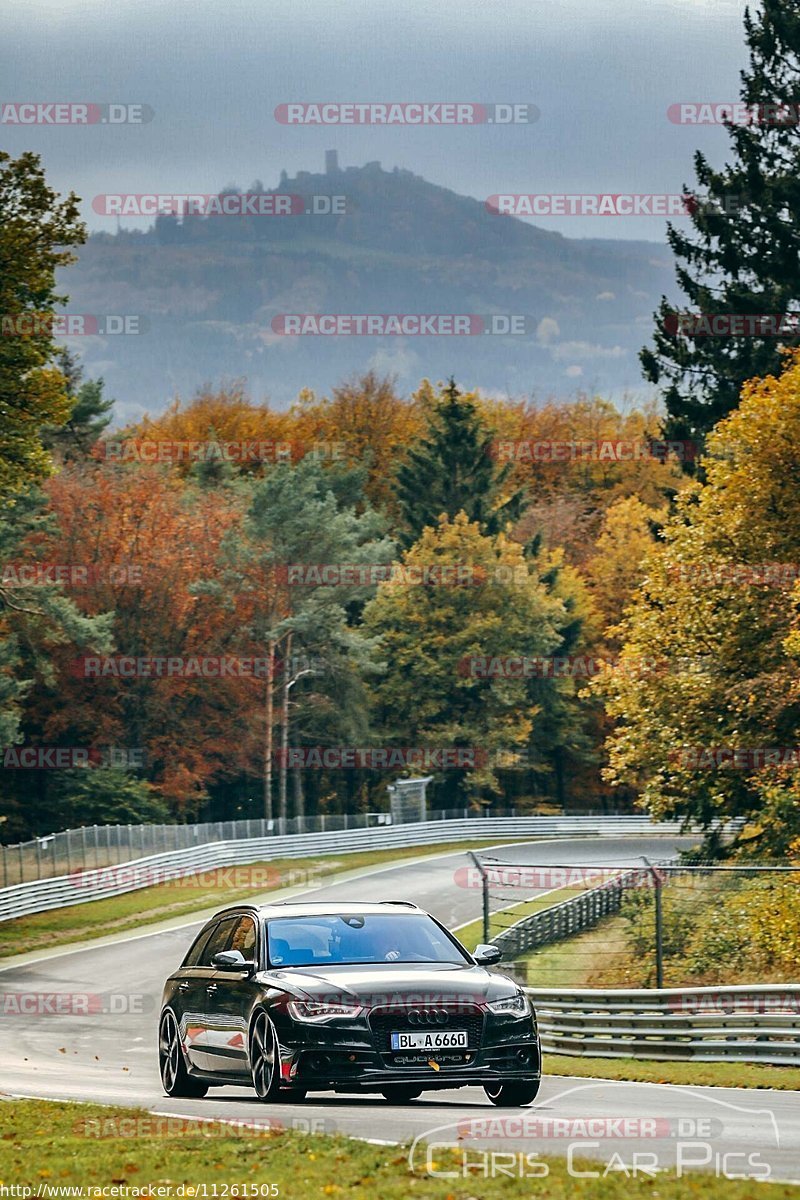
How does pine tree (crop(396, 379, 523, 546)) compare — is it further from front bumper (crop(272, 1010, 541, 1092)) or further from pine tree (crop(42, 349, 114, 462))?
front bumper (crop(272, 1010, 541, 1092))

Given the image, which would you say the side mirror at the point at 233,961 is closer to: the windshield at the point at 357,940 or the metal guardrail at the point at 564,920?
the windshield at the point at 357,940

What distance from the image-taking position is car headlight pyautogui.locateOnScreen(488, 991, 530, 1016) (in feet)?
43.9

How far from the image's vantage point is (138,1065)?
2291cm

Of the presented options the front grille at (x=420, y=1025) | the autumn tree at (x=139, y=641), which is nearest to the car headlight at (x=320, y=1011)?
the front grille at (x=420, y=1025)

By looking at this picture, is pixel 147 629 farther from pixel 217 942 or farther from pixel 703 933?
pixel 217 942

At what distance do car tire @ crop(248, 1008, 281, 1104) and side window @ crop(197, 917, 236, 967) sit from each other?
160 centimetres

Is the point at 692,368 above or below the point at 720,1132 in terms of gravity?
above

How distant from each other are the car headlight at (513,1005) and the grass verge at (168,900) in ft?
99.6

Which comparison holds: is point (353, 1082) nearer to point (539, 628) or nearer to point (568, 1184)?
point (568, 1184)

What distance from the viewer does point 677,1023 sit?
20.0 m

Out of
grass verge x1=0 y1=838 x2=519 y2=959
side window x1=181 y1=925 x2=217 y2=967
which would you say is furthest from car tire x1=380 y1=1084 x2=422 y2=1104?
grass verge x1=0 y1=838 x2=519 y2=959

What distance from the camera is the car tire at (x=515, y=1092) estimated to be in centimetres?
1359

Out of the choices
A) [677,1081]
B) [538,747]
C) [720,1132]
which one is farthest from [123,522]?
[720,1132]

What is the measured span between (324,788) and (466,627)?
477 inches
